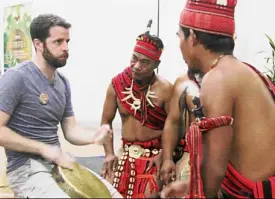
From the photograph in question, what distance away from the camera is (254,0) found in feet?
11.5

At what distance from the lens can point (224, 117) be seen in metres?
1.41

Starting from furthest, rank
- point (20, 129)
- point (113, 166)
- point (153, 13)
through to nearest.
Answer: point (153, 13) → point (113, 166) → point (20, 129)

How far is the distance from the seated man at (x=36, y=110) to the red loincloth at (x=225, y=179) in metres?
0.42

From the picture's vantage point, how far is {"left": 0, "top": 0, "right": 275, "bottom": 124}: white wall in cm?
256

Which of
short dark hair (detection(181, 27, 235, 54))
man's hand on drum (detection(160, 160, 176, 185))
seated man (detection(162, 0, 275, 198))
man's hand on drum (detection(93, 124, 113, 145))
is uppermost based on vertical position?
short dark hair (detection(181, 27, 235, 54))

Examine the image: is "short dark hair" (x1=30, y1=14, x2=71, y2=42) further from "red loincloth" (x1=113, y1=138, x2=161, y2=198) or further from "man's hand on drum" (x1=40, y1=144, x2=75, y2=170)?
"red loincloth" (x1=113, y1=138, x2=161, y2=198)

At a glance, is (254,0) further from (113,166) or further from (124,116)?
(113,166)

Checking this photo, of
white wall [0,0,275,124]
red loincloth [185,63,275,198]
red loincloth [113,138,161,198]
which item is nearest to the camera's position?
red loincloth [185,63,275,198]

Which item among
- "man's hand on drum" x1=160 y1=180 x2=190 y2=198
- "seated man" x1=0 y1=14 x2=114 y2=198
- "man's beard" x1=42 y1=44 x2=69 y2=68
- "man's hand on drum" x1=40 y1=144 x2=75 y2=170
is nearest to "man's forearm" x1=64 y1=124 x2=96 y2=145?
"seated man" x1=0 y1=14 x2=114 y2=198

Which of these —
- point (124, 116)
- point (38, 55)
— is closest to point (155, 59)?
point (124, 116)

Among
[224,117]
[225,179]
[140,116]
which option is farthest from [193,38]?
[140,116]

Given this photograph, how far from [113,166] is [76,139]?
0.54m

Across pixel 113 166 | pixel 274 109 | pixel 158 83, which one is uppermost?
pixel 274 109

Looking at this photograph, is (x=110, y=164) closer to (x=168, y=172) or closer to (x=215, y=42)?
(x=168, y=172)
